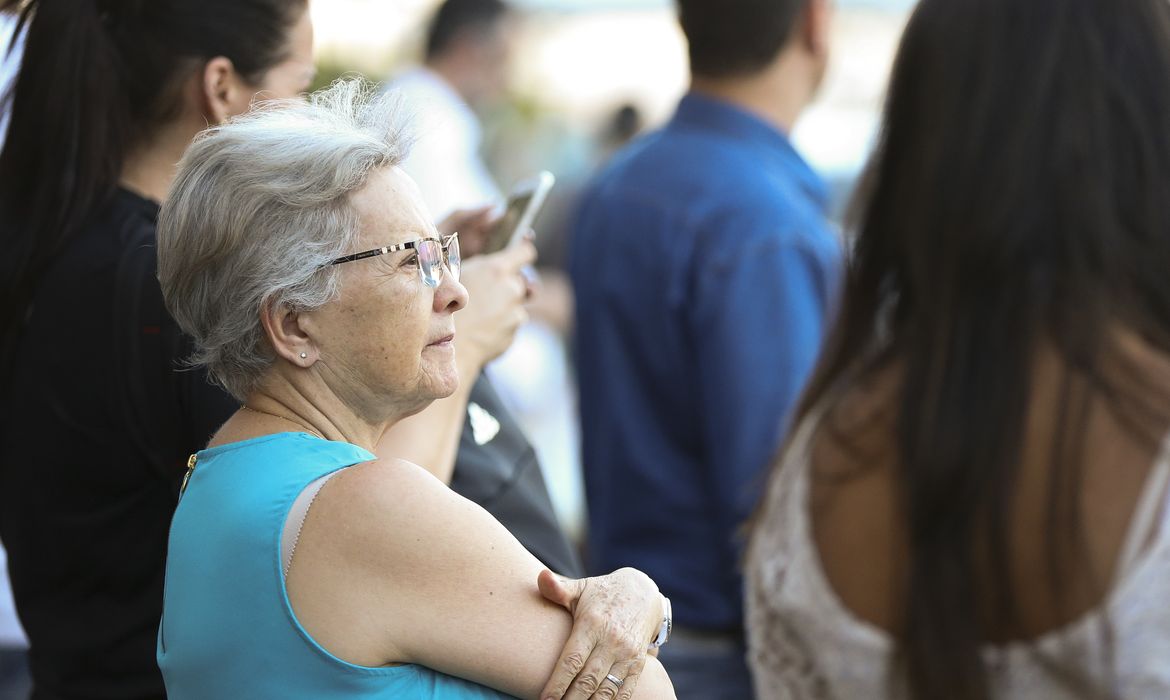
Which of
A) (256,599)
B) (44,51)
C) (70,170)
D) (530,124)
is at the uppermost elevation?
(44,51)

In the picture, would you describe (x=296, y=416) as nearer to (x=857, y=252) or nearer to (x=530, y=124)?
(x=857, y=252)

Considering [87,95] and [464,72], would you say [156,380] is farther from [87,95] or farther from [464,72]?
[464,72]

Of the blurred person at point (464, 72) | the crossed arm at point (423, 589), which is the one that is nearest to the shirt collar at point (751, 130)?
the crossed arm at point (423, 589)

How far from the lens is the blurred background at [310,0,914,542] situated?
6776 mm

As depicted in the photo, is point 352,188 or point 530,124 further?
point 530,124

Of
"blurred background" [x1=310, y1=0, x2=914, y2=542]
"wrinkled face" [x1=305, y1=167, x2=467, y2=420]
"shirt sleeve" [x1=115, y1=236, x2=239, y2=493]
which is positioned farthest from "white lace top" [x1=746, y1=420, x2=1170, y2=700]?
"blurred background" [x1=310, y1=0, x2=914, y2=542]

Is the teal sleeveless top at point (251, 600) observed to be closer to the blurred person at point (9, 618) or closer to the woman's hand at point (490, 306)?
the woman's hand at point (490, 306)

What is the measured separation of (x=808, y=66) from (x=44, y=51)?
1.62 metres

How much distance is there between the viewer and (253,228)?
67.0 inches

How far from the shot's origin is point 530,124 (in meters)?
10.8

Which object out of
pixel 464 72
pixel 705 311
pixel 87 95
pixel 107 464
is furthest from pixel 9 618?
pixel 464 72

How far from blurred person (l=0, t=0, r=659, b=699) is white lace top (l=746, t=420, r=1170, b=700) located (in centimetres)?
73

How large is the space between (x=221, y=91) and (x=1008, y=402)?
1.45 meters

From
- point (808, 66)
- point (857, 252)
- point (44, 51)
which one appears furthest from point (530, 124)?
point (857, 252)
